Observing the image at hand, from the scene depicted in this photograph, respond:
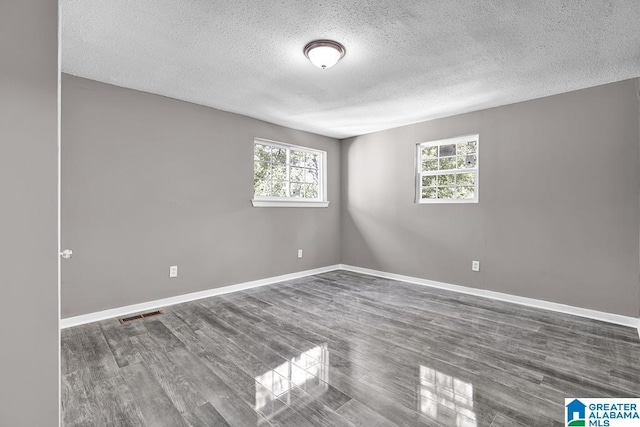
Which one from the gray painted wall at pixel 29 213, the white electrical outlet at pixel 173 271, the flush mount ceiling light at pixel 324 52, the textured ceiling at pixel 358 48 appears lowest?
the white electrical outlet at pixel 173 271

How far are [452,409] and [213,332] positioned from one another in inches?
77.0

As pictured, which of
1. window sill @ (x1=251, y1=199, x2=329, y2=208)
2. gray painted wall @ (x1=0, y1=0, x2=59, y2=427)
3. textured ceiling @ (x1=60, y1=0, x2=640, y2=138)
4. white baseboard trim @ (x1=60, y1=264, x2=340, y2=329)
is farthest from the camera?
window sill @ (x1=251, y1=199, x2=329, y2=208)

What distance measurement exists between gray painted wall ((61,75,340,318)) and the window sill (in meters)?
0.08

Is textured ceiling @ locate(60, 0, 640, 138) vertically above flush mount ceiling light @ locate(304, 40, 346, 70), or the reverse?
textured ceiling @ locate(60, 0, 640, 138)

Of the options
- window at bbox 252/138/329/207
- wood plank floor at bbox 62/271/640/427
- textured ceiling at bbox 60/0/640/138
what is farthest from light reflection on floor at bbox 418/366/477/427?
window at bbox 252/138/329/207

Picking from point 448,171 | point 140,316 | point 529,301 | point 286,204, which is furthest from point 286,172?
point 529,301

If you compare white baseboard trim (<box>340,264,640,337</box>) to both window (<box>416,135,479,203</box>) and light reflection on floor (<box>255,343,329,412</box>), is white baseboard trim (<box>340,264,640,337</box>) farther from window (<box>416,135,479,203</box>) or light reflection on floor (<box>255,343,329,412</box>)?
light reflection on floor (<box>255,343,329,412</box>)

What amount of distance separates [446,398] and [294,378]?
36.4 inches

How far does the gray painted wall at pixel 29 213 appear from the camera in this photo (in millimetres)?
979

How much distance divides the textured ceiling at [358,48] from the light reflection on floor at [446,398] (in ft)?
7.74

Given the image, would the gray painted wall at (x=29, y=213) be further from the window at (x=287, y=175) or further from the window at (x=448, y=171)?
the window at (x=448, y=171)

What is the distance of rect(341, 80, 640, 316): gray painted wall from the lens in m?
2.95

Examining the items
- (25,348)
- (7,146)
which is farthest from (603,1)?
(25,348)

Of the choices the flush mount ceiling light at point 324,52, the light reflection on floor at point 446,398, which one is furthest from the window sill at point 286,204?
the light reflection on floor at point 446,398
